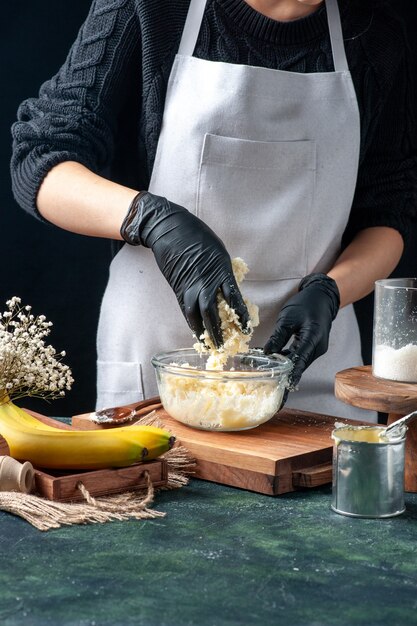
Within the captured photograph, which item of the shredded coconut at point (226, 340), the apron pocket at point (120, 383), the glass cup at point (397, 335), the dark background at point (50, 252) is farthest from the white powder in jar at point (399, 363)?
the dark background at point (50, 252)

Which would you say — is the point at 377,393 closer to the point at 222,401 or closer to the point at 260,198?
the point at 222,401

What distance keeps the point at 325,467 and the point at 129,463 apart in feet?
1.13

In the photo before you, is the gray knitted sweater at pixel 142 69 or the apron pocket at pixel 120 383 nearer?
the gray knitted sweater at pixel 142 69

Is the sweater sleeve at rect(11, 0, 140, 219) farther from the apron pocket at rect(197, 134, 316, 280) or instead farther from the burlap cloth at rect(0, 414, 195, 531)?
the burlap cloth at rect(0, 414, 195, 531)

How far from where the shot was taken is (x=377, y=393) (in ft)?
5.27

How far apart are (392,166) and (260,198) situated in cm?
43

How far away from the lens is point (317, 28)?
7.51ft

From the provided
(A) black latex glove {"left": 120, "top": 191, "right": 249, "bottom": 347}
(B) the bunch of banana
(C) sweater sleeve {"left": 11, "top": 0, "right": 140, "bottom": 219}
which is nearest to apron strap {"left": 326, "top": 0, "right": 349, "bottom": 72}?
(C) sweater sleeve {"left": 11, "top": 0, "right": 140, "bottom": 219}

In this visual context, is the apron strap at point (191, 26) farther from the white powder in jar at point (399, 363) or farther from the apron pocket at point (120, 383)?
the white powder in jar at point (399, 363)

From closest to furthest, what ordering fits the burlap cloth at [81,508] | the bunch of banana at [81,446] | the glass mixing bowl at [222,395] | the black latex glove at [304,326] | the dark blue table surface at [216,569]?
the dark blue table surface at [216,569]
the burlap cloth at [81,508]
the bunch of banana at [81,446]
the glass mixing bowl at [222,395]
the black latex glove at [304,326]

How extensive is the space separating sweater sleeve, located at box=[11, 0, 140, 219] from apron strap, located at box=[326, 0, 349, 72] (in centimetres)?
47

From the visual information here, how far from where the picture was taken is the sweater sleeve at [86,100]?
217 cm

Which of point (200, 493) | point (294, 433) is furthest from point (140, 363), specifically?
point (200, 493)

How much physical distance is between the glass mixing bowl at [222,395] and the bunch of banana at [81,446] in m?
0.18
